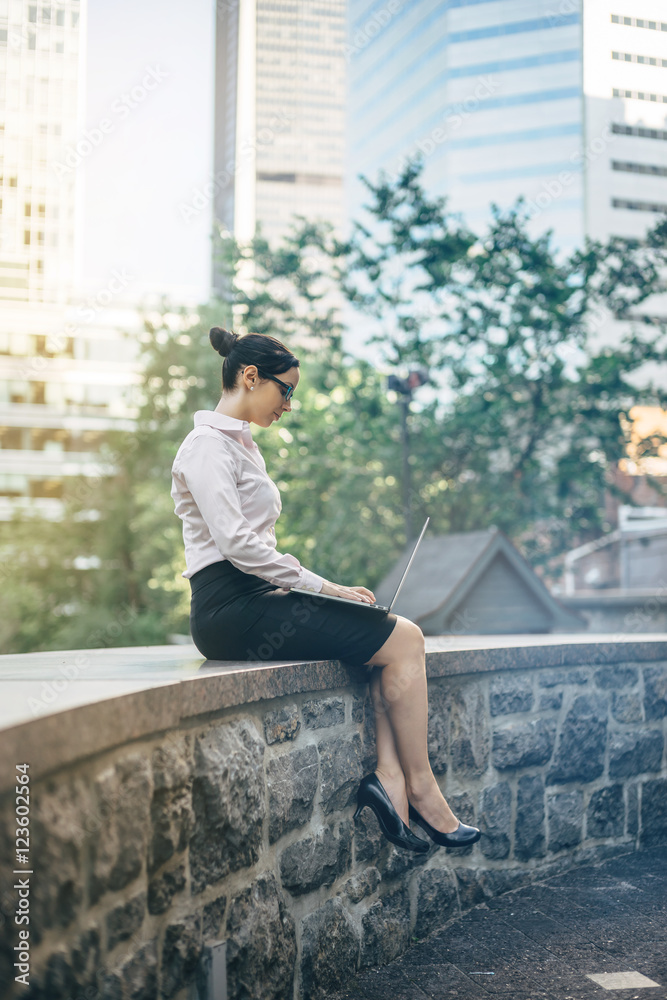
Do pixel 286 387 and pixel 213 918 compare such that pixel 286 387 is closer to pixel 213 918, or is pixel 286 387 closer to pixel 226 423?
pixel 226 423

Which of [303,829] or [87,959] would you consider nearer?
[87,959]

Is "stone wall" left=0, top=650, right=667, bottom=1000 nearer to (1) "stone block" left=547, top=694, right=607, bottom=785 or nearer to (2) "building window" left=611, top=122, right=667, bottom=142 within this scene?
(1) "stone block" left=547, top=694, right=607, bottom=785

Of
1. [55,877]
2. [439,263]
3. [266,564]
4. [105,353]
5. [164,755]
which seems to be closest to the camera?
[55,877]

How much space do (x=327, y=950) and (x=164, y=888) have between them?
0.96m

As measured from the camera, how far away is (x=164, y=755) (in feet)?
6.75

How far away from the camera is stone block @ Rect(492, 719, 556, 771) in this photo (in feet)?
12.1

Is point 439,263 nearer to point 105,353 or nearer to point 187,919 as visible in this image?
point 187,919

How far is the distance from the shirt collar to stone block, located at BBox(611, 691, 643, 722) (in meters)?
2.22

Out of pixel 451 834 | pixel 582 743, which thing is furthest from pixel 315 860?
pixel 582 743

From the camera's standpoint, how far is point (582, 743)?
4.02 metres

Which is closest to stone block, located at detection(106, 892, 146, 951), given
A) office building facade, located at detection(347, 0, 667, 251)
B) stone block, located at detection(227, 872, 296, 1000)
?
stone block, located at detection(227, 872, 296, 1000)

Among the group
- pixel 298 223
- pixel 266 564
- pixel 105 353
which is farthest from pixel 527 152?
pixel 266 564

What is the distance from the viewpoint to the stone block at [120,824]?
1780 millimetres

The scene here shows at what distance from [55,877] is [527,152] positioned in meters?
89.1
